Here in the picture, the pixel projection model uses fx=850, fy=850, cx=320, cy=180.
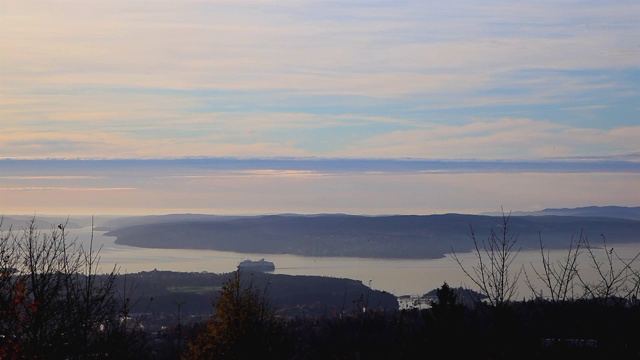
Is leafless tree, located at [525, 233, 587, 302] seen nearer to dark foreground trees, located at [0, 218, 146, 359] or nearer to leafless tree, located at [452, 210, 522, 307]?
leafless tree, located at [452, 210, 522, 307]

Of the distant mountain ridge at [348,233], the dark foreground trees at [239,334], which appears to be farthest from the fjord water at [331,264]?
the dark foreground trees at [239,334]

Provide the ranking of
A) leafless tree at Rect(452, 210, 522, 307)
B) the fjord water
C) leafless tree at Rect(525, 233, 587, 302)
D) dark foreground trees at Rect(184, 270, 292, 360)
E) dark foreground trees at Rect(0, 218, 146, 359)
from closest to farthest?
leafless tree at Rect(525, 233, 587, 302)
leafless tree at Rect(452, 210, 522, 307)
dark foreground trees at Rect(0, 218, 146, 359)
dark foreground trees at Rect(184, 270, 292, 360)
the fjord water

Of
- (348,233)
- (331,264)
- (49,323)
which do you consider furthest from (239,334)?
(348,233)

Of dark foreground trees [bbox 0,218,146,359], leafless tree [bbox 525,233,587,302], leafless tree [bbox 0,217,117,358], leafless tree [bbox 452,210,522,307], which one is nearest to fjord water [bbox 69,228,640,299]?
leafless tree [bbox 452,210,522,307]

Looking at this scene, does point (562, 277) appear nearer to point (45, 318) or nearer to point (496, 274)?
point (496, 274)

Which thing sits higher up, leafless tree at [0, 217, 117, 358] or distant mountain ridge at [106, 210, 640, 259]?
distant mountain ridge at [106, 210, 640, 259]

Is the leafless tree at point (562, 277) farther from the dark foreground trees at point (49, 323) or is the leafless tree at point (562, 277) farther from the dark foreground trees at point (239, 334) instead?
the dark foreground trees at point (49, 323)

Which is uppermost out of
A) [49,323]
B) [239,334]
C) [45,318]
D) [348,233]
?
[348,233]

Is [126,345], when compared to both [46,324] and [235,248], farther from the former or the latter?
[235,248]

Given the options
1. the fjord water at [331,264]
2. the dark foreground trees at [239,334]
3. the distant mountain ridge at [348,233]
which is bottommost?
the dark foreground trees at [239,334]
